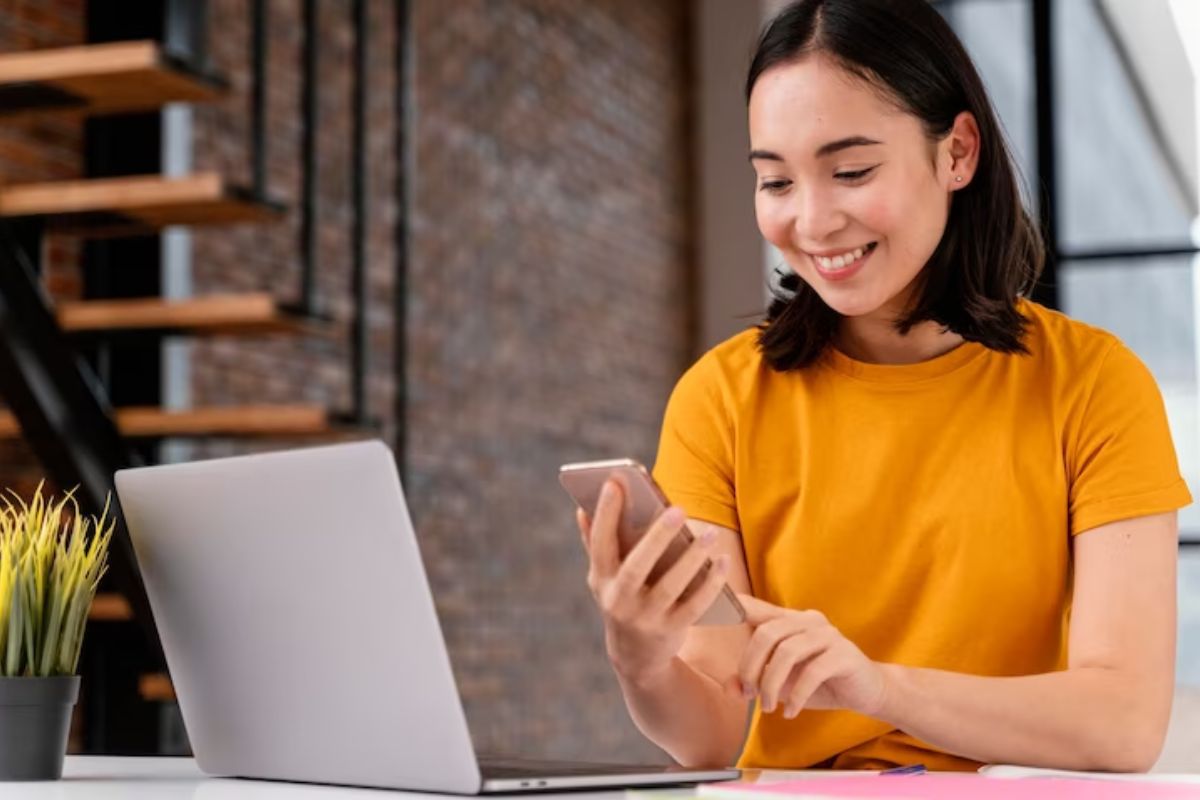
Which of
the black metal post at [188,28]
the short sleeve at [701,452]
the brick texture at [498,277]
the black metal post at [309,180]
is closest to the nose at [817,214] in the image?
the short sleeve at [701,452]

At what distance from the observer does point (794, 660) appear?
1.30m

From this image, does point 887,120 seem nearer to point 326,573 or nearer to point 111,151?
point 326,573

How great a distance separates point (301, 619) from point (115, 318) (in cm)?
232

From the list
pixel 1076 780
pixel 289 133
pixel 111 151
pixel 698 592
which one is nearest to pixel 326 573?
pixel 698 592

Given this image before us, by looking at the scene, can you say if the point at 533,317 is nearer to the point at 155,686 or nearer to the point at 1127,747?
the point at 155,686

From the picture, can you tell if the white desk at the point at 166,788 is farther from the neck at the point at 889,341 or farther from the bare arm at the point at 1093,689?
the neck at the point at 889,341

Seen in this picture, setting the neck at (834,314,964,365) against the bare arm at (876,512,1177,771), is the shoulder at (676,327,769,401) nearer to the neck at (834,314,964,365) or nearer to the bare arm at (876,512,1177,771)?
the neck at (834,314,964,365)

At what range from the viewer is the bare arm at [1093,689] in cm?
141

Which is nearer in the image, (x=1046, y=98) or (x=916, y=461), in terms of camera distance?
(x=916, y=461)

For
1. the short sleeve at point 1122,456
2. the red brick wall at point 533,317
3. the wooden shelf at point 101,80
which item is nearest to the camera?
the short sleeve at point 1122,456

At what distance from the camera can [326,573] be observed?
3.85 feet

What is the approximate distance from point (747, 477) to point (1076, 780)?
1.82 feet

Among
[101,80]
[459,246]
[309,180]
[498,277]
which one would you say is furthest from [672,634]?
[498,277]

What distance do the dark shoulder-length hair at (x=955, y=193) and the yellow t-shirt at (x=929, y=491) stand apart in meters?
0.04
